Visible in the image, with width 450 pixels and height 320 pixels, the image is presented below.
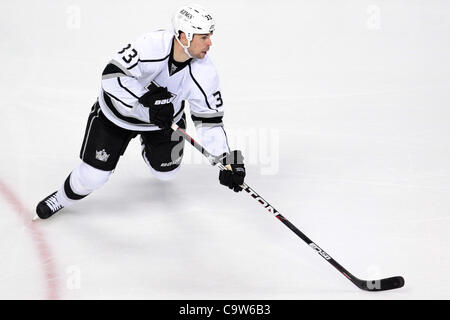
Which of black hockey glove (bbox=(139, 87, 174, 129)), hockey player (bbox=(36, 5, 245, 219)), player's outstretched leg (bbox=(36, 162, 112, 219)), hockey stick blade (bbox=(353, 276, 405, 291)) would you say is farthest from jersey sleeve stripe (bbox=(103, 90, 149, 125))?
hockey stick blade (bbox=(353, 276, 405, 291))

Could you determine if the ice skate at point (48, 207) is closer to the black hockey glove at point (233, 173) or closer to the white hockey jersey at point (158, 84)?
the white hockey jersey at point (158, 84)

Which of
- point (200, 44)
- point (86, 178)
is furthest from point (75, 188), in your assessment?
point (200, 44)

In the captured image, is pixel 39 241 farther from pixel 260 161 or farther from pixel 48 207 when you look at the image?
pixel 260 161

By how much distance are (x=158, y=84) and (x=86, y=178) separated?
632mm

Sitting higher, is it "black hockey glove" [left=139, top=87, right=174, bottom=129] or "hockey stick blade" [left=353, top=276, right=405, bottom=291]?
"black hockey glove" [left=139, top=87, right=174, bottom=129]

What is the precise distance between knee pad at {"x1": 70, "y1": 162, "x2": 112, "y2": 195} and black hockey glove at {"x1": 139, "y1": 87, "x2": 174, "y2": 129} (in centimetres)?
46

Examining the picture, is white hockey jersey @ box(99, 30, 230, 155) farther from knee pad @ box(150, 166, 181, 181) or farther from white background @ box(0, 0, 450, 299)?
white background @ box(0, 0, 450, 299)

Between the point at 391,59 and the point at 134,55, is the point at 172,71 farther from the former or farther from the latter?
the point at 391,59

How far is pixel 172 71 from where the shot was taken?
152 inches

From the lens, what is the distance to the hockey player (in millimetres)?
3734

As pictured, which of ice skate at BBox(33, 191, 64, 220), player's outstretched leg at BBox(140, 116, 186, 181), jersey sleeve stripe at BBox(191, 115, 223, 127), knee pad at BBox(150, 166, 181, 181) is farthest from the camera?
knee pad at BBox(150, 166, 181, 181)

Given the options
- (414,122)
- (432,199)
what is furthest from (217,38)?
(432,199)

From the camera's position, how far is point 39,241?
157 inches

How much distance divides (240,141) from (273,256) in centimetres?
151
